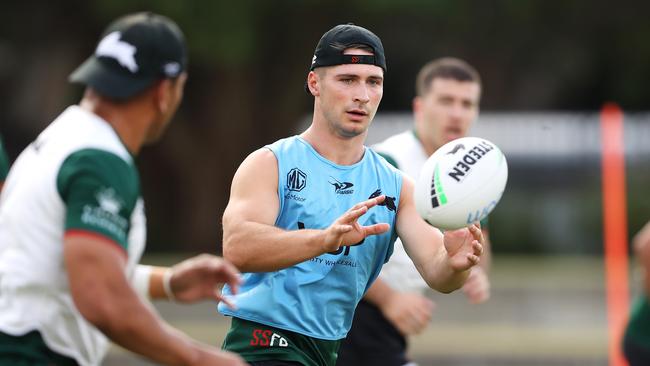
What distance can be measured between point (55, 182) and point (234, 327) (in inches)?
69.8

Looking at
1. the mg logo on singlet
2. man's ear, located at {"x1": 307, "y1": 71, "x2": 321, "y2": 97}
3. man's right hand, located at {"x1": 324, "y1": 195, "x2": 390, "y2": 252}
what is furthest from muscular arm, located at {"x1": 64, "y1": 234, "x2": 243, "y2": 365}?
man's ear, located at {"x1": 307, "y1": 71, "x2": 321, "y2": 97}

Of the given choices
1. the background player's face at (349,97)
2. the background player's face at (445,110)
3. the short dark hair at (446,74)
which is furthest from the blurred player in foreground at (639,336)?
the background player's face at (349,97)

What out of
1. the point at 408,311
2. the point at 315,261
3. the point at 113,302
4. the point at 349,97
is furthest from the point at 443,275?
the point at 113,302

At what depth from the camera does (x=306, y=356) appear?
573cm

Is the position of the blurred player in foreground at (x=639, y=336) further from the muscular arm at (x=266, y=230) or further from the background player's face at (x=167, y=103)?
the background player's face at (x=167, y=103)

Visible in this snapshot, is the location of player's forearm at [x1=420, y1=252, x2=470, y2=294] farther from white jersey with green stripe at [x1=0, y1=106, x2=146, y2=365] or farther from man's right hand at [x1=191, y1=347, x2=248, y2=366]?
white jersey with green stripe at [x1=0, y1=106, x2=146, y2=365]

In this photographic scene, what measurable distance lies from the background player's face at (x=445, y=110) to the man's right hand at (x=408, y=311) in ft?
3.86

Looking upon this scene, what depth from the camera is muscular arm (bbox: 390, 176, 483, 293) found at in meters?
5.61

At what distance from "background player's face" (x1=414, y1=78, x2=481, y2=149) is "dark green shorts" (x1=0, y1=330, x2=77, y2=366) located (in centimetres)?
408

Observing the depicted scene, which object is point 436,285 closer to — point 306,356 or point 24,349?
point 306,356

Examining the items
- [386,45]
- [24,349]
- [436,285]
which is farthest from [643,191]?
[24,349]

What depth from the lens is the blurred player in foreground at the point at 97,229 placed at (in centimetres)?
410

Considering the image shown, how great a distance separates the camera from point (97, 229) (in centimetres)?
411

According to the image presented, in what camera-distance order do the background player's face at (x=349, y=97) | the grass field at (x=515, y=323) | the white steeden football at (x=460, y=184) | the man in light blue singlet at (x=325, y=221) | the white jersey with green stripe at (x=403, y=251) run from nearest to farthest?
the white steeden football at (x=460, y=184) < the man in light blue singlet at (x=325, y=221) < the background player's face at (x=349, y=97) < the white jersey with green stripe at (x=403, y=251) < the grass field at (x=515, y=323)
